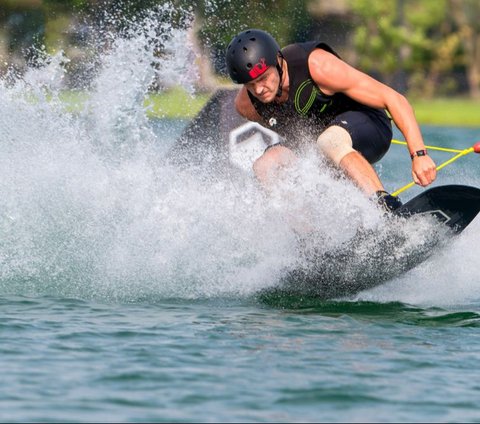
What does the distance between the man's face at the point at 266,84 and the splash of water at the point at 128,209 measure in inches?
17.7

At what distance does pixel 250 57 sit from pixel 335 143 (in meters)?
0.73

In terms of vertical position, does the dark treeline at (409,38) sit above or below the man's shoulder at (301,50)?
above

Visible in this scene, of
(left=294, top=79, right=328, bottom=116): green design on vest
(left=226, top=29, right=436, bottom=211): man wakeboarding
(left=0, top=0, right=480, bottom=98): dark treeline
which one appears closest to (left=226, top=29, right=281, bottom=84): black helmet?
(left=226, top=29, right=436, bottom=211): man wakeboarding

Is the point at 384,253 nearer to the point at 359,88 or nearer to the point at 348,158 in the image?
the point at 348,158

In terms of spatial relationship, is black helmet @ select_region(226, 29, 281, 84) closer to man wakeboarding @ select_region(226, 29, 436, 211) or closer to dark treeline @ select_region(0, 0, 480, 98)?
man wakeboarding @ select_region(226, 29, 436, 211)

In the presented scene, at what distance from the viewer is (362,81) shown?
6.91m

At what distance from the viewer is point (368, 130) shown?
7.20 metres

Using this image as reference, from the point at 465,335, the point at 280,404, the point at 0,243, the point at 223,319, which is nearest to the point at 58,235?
the point at 0,243

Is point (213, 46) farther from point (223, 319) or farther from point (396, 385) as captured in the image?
point (396, 385)

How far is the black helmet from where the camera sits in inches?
266

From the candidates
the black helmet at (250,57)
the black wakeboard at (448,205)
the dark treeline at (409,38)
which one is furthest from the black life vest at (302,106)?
the dark treeline at (409,38)

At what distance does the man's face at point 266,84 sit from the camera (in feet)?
22.5

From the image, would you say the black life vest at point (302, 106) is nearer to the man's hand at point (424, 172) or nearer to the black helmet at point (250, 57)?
the black helmet at point (250, 57)

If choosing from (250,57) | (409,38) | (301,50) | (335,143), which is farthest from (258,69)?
(409,38)
